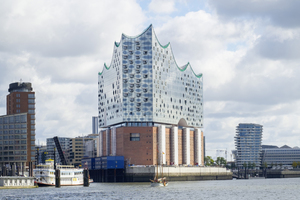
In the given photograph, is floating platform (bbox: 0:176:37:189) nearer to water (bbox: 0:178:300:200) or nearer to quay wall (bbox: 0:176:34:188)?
quay wall (bbox: 0:176:34:188)

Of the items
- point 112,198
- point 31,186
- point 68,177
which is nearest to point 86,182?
point 68,177

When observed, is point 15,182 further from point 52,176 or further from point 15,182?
point 52,176

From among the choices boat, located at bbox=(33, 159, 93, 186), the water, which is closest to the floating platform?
the water

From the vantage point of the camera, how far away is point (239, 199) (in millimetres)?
110750

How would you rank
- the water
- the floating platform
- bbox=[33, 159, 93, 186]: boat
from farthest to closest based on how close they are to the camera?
bbox=[33, 159, 93, 186]: boat → the floating platform → the water

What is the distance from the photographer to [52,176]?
551ft

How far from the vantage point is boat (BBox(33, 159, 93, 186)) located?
166250 mm

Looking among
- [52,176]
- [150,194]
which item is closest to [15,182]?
[52,176]

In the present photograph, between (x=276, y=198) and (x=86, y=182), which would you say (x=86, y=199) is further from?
(x=86, y=182)

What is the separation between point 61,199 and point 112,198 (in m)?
10.6

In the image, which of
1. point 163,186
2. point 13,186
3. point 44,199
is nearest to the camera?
point 44,199

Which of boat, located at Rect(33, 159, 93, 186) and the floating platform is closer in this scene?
the floating platform

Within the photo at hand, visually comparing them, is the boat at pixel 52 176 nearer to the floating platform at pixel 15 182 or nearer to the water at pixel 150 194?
the floating platform at pixel 15 182

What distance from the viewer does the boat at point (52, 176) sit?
545ft
